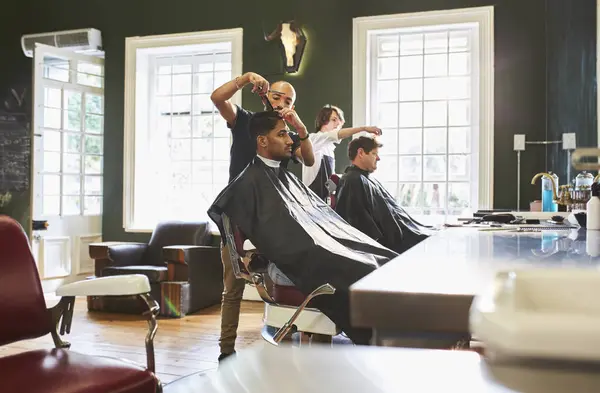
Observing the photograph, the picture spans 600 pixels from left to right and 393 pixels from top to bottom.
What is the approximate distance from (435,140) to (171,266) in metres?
2.53

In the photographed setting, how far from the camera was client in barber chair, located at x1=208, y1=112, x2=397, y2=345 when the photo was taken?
7.78 feet

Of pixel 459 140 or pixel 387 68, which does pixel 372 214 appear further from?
pixel 387 68

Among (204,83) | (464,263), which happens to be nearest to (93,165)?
(204,83)

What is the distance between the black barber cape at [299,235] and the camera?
236cm

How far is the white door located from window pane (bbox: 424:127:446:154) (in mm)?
3306

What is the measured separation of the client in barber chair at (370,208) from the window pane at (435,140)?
160cm

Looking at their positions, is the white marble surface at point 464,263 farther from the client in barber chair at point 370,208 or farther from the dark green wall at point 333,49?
the dark green wall at point 333,49

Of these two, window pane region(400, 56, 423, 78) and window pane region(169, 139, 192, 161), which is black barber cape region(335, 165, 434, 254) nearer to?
window pane region(400, 56, 423, 78)

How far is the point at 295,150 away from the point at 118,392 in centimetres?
203

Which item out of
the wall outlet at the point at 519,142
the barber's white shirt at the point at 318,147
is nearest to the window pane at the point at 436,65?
the wall outlet at the point at 519,142

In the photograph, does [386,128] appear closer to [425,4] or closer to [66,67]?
[425,4]

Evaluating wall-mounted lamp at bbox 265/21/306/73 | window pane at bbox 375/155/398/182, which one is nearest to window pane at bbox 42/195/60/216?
wall-mounted lamp at bbox 265/21/306/73

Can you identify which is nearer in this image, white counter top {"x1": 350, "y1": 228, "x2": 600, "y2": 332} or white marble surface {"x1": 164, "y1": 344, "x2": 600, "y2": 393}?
white marble surface {"x1": 164, "y1": 344, "x2": 600, "y2": 393}

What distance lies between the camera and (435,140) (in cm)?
538
